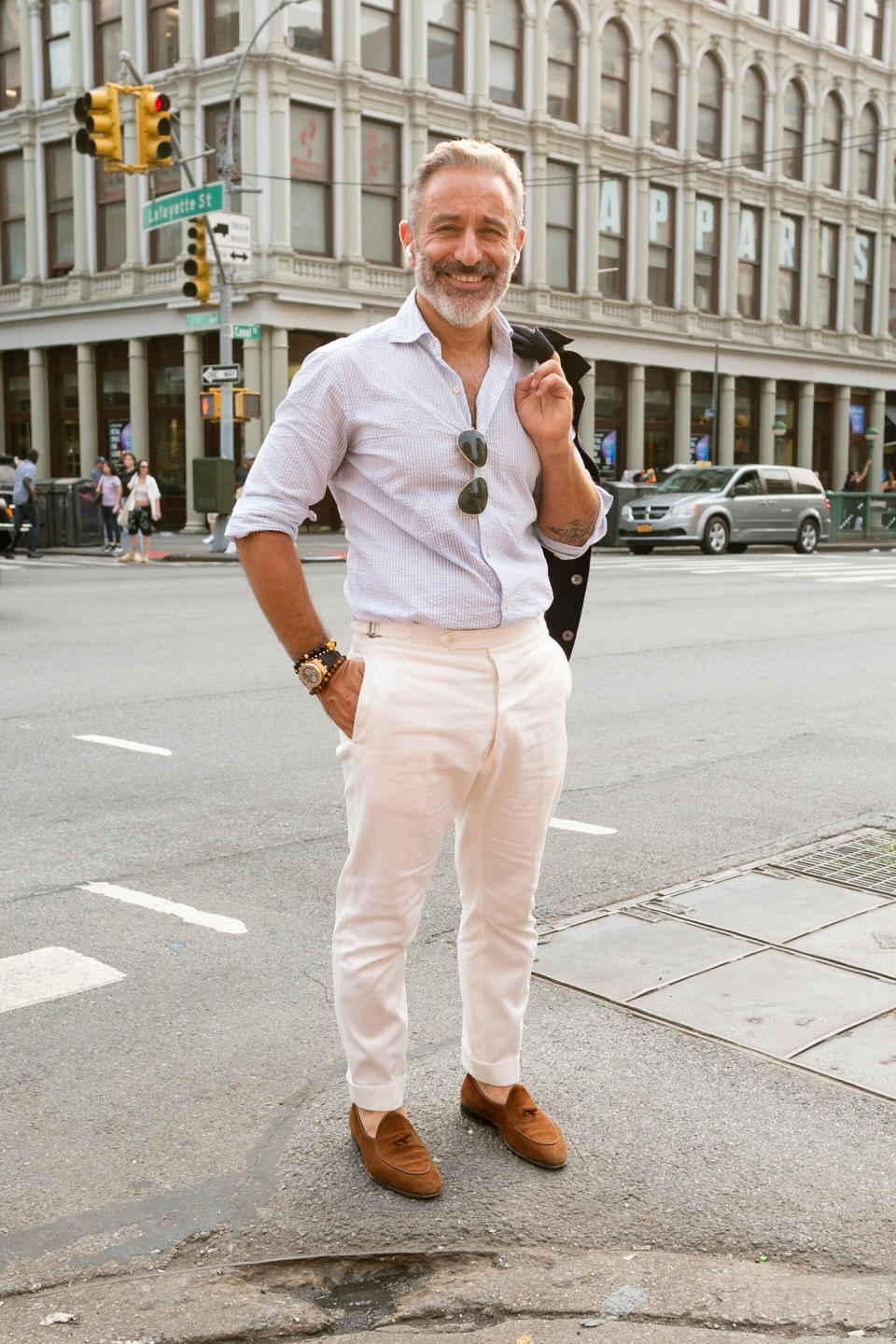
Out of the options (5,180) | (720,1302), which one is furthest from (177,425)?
(720,1302)

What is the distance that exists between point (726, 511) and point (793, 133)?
1911cm

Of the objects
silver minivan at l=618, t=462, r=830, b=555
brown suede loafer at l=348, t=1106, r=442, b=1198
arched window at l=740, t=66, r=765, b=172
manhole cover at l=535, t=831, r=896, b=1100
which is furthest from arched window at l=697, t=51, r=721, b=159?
brown suede loafer at l=348, t=1106, r=442, b=1198

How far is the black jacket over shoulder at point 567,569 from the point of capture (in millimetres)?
3158

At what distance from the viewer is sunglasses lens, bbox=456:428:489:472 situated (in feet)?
9.47

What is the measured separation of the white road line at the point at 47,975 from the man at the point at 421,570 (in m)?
1.31

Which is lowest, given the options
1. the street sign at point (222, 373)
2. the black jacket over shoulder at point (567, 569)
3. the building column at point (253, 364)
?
the black jacket over shoulder at point (567, 569)

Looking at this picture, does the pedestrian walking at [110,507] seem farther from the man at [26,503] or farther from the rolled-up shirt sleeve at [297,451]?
the rolled-up shirt sleeve at [297,451]

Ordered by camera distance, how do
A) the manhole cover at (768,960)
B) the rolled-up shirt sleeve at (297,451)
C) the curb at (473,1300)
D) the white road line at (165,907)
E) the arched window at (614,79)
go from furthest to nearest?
the arched window at (614,79) → the white road line at (165,907) → the manhole cover at (768,960) → the rolled-up shirt sleeve at (297,451) → the curb at (473,1300)

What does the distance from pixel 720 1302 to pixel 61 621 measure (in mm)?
11663

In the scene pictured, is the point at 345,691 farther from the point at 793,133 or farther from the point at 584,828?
the point at 793,133

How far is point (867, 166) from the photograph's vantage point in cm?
4419

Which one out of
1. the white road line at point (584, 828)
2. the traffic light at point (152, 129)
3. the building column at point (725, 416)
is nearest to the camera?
the white road line at point (584, 828)

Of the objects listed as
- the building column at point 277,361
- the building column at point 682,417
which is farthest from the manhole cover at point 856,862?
the building column at point 682,417

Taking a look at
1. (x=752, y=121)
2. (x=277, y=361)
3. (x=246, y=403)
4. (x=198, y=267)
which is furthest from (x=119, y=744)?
(x=752, y=121)
